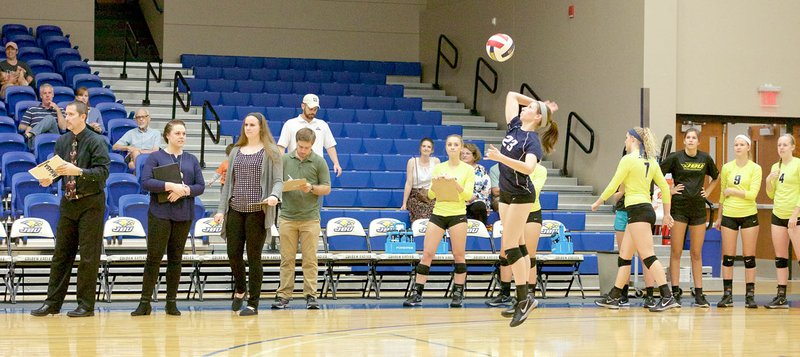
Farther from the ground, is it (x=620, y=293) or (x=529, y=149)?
(x=529, y=149)

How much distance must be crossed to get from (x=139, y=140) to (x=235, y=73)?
508cm

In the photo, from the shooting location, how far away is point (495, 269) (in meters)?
10.9

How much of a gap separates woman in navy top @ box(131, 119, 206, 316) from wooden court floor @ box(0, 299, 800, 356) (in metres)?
0.28

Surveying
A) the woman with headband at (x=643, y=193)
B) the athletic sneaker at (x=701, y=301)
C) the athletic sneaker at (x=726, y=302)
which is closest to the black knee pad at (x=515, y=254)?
the woman with headband at (x=643, y=193)

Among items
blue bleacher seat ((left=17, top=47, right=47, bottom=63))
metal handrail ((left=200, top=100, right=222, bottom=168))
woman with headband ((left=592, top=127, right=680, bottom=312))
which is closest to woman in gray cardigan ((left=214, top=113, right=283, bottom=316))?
woman with headband ((left=592, top=127, right=680, bottom=312))

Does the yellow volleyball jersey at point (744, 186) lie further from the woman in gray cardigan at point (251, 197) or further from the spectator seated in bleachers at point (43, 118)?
the spectator seated in bleachers at point (43, 118)

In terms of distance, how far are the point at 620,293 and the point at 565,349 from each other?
324 cm

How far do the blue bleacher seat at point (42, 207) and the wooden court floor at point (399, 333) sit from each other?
1.73m

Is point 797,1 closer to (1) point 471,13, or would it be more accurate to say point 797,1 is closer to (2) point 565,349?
(1) point 471,13

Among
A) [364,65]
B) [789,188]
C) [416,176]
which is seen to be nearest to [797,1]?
[789,188]

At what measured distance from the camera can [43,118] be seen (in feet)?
40.9

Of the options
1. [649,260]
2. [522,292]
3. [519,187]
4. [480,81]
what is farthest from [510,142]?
[480,81]

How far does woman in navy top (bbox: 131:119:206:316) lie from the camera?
8.30 m

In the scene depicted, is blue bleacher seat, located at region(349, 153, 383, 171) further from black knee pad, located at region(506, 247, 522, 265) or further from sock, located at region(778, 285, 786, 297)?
black knee pad, located at region(506, 247, 522, 265)
